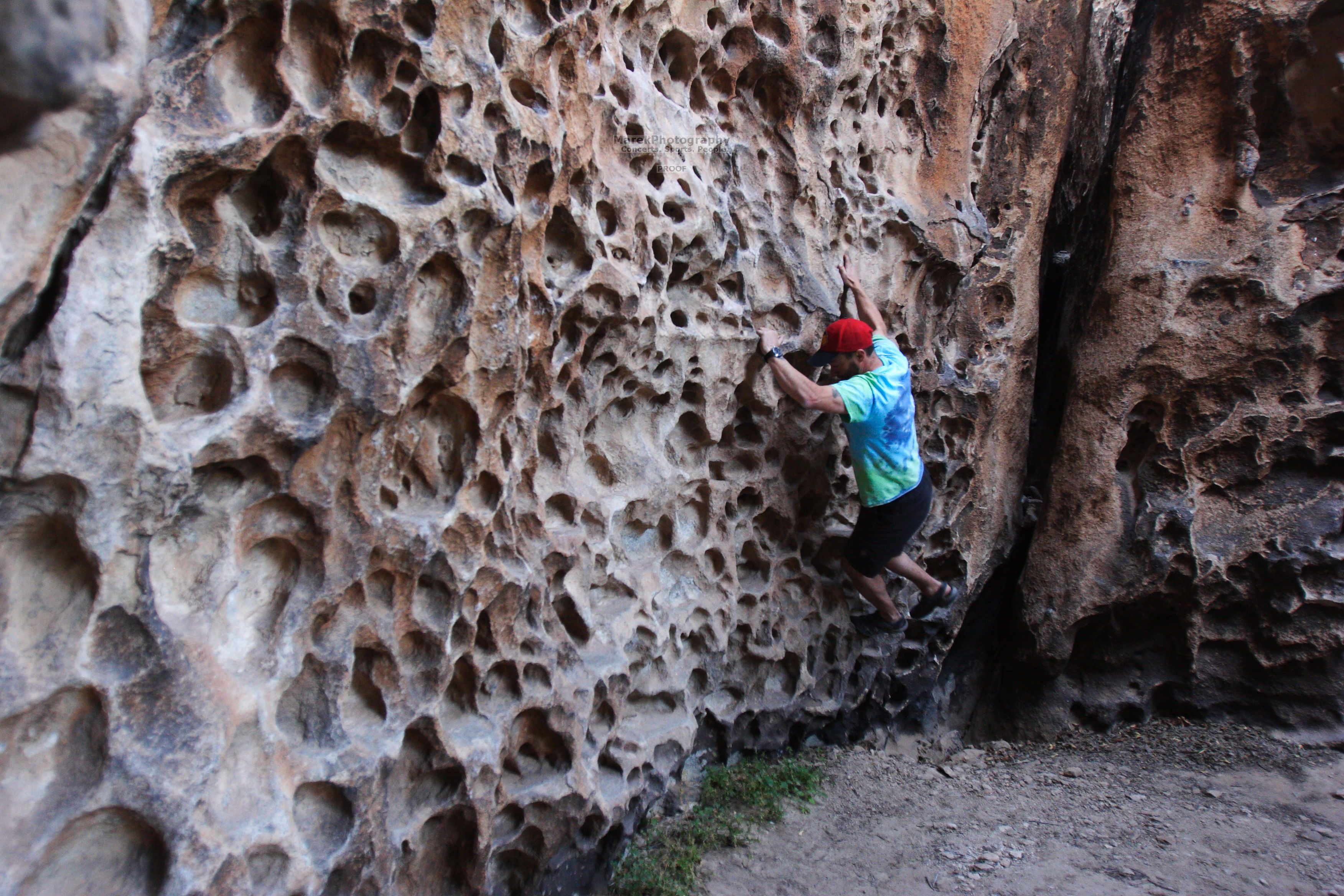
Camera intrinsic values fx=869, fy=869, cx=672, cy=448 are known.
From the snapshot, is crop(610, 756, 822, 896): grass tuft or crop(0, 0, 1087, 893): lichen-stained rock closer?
crop(0, 0, 1087, 893): lichen-stained rock

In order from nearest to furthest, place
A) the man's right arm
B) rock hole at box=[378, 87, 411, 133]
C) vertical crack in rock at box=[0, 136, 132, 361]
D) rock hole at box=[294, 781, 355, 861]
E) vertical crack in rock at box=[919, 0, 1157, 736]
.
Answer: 1. vertical crack in rock at box=[0, 136, 132, 361]
2. rock hole at box=[294, 781, 355, 861]
3. rock hole at box=[378, 87, 411, 133]
4. the man's right arm
5. vertical crack in rock at box=[919, 0, 1157, 736]

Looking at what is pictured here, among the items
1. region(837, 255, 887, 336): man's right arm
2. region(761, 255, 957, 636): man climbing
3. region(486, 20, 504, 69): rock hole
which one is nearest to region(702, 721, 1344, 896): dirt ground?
region(761, 255, 957, 636): man climbing

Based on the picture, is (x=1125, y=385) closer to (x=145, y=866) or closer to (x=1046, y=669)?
(x=1046, y=669)

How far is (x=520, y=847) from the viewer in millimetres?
2570

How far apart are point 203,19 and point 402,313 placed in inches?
28.6

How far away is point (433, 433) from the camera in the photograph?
7.66 feet

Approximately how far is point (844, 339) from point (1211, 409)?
1992mm

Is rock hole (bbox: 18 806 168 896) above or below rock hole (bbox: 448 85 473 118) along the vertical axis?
below

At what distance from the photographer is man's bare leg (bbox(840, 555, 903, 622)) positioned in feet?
12.0

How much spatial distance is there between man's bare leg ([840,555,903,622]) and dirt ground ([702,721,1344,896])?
24.3 inches

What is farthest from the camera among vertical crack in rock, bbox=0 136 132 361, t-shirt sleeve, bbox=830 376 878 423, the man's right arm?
the man's right arm
